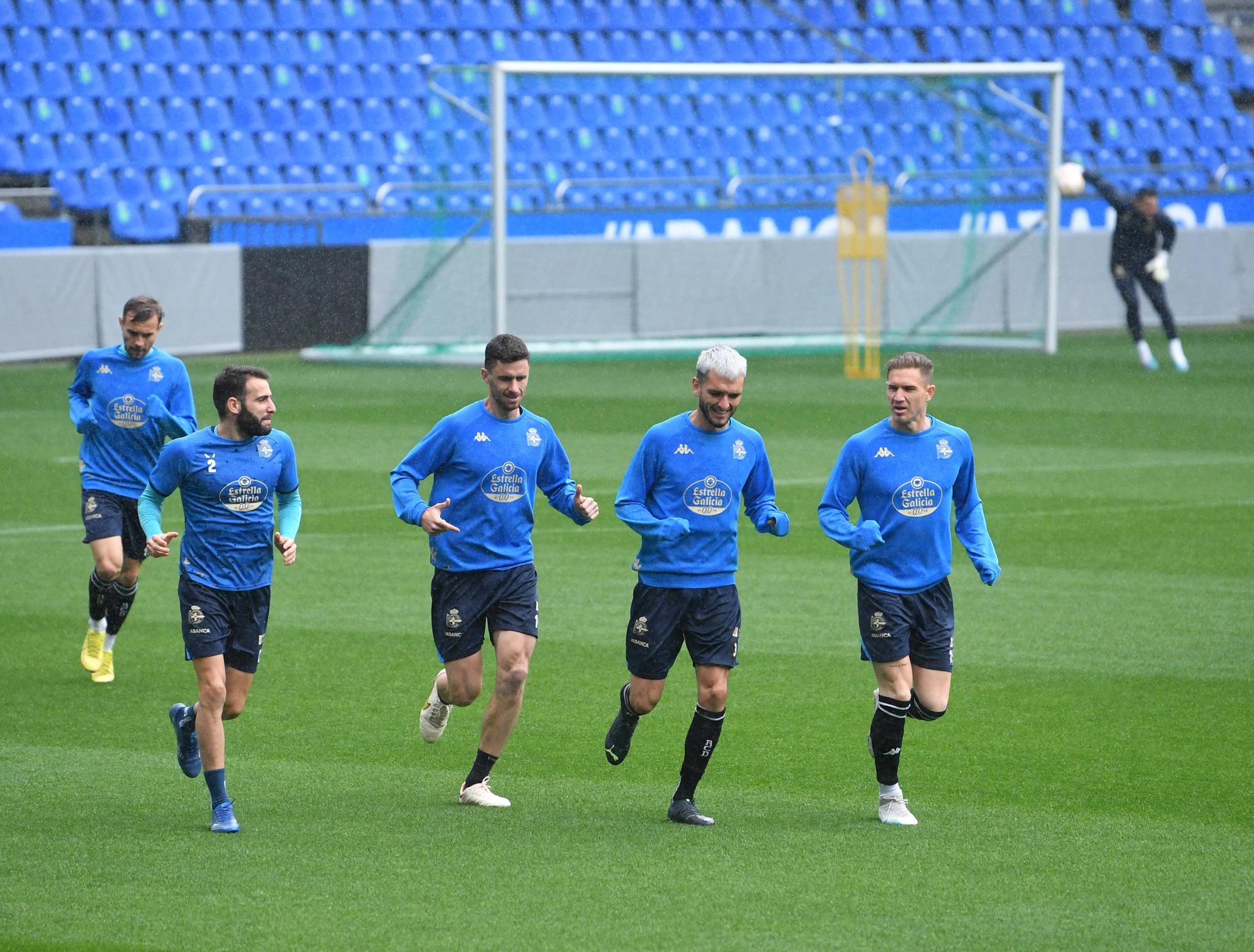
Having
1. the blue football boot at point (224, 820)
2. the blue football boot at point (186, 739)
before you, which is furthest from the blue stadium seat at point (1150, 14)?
the blue football boot at point (224, 820)

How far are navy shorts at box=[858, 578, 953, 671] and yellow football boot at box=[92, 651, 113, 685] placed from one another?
420 centimetres

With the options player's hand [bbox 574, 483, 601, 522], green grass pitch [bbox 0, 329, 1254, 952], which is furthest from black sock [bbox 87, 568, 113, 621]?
player's hand [bbox 574, 483, 601, 522]

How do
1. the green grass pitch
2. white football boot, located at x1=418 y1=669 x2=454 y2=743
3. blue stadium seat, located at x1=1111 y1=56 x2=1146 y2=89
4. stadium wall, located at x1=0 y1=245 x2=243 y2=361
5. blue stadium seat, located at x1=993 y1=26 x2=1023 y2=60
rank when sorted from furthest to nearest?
blue stadium seat, located at x1=1111 y1=56 x2=1146 y2=89 < blue stadium seat, located at x1=993 y1=26 x2=1023 y2=60 < stadium wall, located at x1=0 y1=245 x2=243 y2=361 < white football boot, located at x1=418 y1=669 x2=454 y2=743 < the green grass pitch

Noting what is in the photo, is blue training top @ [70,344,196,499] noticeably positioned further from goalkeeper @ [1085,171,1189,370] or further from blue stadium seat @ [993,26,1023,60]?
blue stadium seat @ [993,26,1023,60]

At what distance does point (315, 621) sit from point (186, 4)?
20.8 m

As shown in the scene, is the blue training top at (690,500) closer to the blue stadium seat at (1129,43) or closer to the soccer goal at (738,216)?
the soccer goal at (738,216)

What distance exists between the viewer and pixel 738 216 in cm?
2992

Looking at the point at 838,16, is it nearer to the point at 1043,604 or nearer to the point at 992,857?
the point at 1043,604

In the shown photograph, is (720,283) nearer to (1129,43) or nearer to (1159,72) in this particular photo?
(1159,72)

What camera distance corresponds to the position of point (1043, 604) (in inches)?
431

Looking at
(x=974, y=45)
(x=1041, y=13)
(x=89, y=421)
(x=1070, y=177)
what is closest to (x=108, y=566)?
(x=89, y=421)

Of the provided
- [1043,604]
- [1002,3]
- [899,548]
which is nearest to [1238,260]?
[1002,3]

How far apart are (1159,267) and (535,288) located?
343 inches

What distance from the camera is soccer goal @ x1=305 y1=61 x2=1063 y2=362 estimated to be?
25656mm
